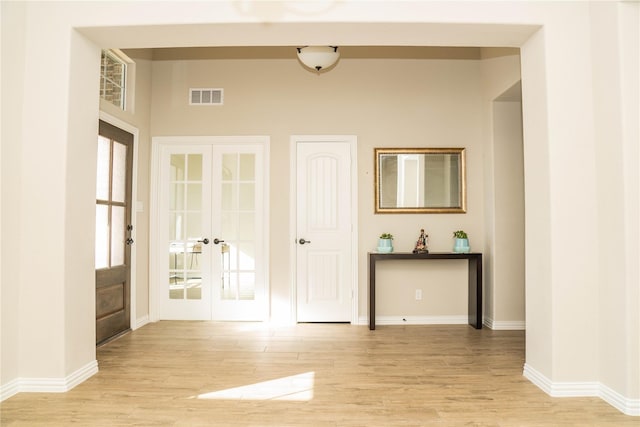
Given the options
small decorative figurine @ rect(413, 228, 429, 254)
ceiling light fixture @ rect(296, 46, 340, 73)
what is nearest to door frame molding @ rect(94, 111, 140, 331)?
ceiling light fixture @ rect(296, 46, 340, 73)

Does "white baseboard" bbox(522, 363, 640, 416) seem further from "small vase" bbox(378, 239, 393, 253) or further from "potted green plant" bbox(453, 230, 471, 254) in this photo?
"small vase" bbox(378, 239, 393, 253)

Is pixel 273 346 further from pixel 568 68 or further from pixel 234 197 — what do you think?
pixel 568 68

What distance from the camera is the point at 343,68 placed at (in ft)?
15.5

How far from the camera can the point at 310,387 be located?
282cm

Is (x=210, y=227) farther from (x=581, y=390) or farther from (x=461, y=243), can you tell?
(x=581, y=390)

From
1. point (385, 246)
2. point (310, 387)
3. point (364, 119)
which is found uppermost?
point (364, 119)

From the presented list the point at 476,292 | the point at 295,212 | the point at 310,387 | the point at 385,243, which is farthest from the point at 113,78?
the point at 476,292

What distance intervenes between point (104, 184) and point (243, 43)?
191 cm

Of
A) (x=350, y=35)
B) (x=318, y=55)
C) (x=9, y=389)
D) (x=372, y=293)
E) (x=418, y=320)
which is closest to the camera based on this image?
(x=9, y=389)

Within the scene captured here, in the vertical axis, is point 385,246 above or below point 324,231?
below

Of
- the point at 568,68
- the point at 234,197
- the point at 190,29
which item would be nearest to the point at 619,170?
the point at 568,68

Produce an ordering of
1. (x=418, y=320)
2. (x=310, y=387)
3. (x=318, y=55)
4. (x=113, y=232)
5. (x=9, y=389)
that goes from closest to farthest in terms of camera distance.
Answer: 1. (x=9, y=389)
2. (x=310, y=387)
3. (x=318, y=55)
4. (x=113, y=232)
5. (x=418, y=320)

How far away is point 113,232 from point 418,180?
3181mm

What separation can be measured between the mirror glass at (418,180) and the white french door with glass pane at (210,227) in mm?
1335
